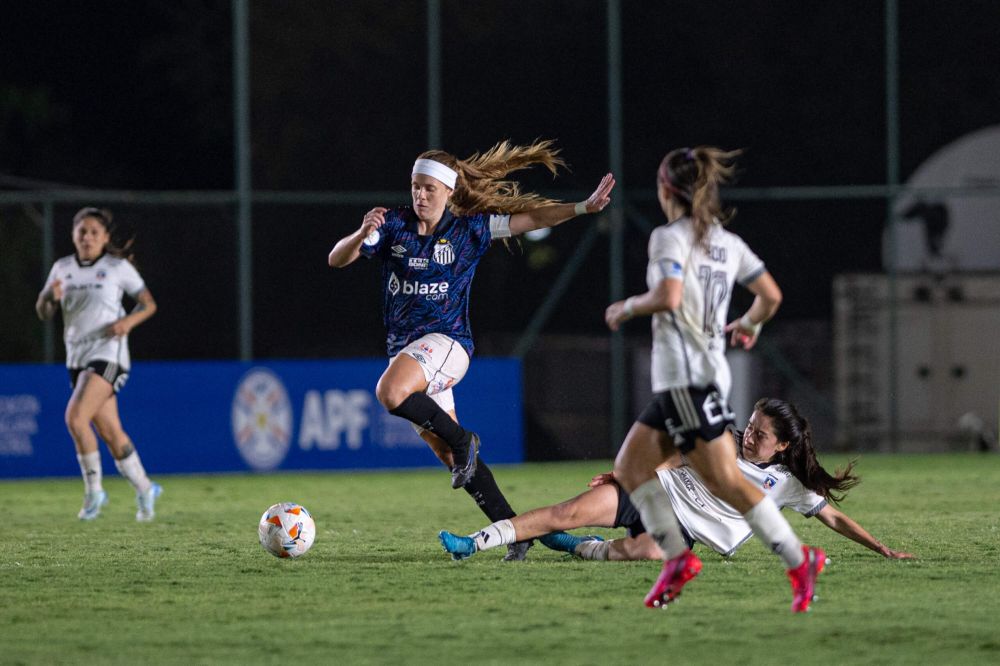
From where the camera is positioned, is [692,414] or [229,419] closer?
[692,414]

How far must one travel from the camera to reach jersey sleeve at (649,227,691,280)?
6.56 meters

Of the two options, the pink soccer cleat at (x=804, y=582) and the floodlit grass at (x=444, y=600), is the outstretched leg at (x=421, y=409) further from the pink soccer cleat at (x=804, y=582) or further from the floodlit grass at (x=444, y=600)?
the pink soccer cleat at (x=804, y=582)

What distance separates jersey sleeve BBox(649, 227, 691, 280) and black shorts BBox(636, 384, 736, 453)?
0.45m

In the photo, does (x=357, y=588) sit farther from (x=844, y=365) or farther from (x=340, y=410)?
(x=844, y=365)

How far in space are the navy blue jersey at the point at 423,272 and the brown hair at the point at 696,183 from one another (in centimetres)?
212

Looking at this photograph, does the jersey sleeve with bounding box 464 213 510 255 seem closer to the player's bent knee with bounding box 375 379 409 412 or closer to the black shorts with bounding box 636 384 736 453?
the player's bent knee with bounding box 375 379 409 412

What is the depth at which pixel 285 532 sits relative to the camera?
8.62 metres

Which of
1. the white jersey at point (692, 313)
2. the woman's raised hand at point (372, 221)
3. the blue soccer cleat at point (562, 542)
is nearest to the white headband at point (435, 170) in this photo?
the woman's raised hand at point (372, 221)

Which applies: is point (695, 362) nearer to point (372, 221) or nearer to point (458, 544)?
point (458, 544)

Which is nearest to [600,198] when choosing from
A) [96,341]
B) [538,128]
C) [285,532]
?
[285,532]

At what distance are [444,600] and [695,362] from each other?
1452 millimetres

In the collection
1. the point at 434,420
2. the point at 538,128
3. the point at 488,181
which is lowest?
the point at 434,420

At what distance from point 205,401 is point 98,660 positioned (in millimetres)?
11124

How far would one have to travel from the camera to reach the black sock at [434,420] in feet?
27.5
